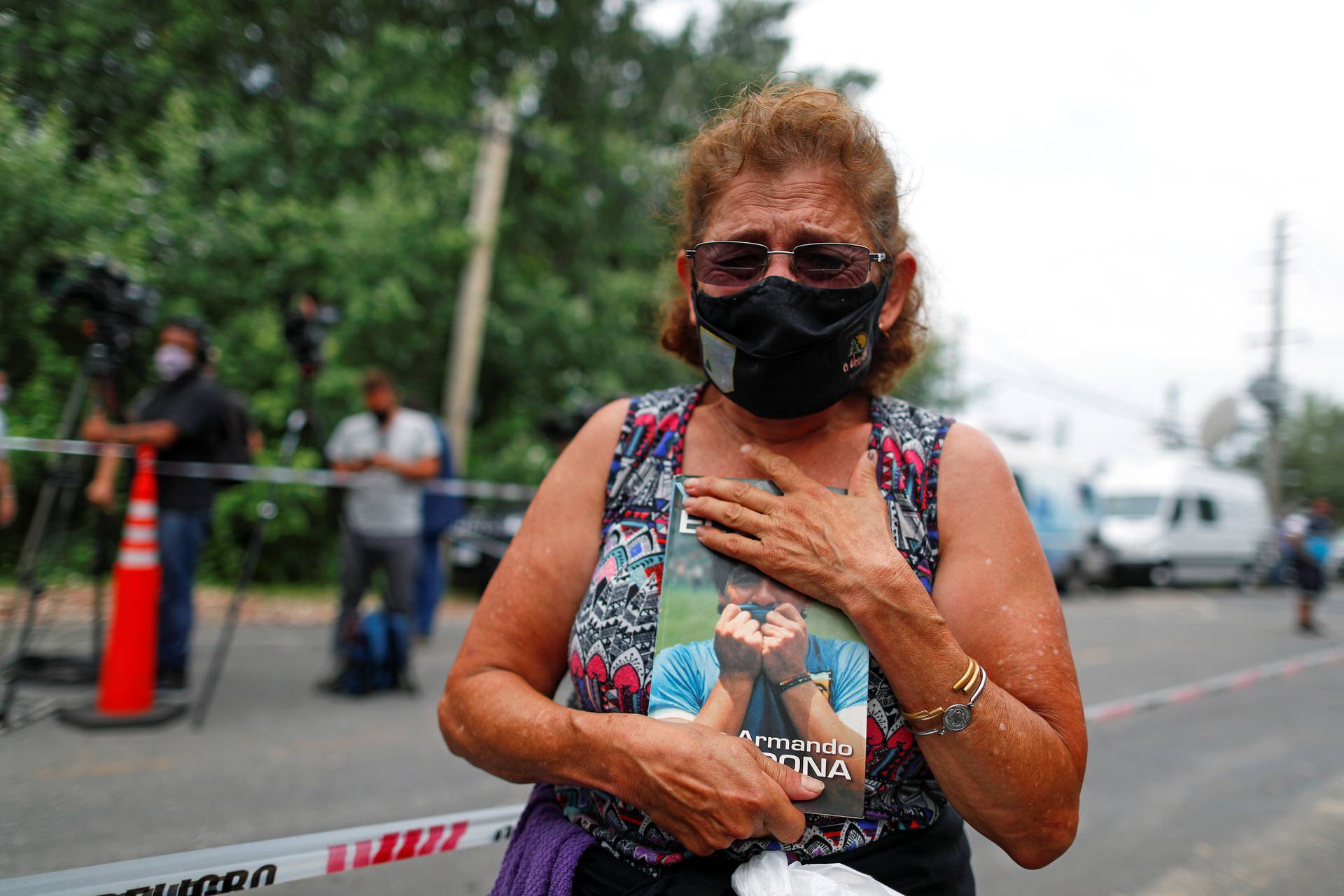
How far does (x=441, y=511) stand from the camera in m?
6.72

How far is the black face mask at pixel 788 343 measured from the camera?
1.41m

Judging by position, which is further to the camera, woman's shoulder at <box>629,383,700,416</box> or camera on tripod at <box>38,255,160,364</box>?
camera on tripod at <box>38,255,160,364</box>

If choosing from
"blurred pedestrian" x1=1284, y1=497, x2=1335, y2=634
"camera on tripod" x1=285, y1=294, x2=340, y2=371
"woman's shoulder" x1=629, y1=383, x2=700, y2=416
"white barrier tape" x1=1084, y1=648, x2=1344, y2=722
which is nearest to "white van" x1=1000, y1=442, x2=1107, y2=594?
"blurred pedestrian" x1=1284, y1=497, x2=1335, y2=634

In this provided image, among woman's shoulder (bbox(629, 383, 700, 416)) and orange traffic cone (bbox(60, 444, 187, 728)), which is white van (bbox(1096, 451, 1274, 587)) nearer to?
orange traffic cone (bbox(60, 444, 187, 728))

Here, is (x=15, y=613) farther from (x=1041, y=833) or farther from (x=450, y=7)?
(x=450, y=7)

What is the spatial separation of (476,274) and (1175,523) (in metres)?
15.7

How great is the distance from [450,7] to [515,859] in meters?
10.1

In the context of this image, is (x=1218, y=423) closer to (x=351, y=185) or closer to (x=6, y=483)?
(x=351, y=185)

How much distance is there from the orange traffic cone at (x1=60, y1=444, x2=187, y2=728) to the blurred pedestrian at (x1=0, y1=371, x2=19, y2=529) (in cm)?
221

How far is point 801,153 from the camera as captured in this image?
1.49 metres

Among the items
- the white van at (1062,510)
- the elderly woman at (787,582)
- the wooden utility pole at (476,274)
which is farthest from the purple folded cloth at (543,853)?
the white van at (1062,510)

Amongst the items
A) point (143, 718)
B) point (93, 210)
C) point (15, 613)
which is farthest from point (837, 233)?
point (143, 718)

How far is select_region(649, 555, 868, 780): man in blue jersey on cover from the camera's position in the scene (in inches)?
48.9

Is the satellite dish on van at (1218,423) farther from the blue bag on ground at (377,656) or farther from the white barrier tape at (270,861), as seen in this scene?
the white barrier tape at (270,861)
